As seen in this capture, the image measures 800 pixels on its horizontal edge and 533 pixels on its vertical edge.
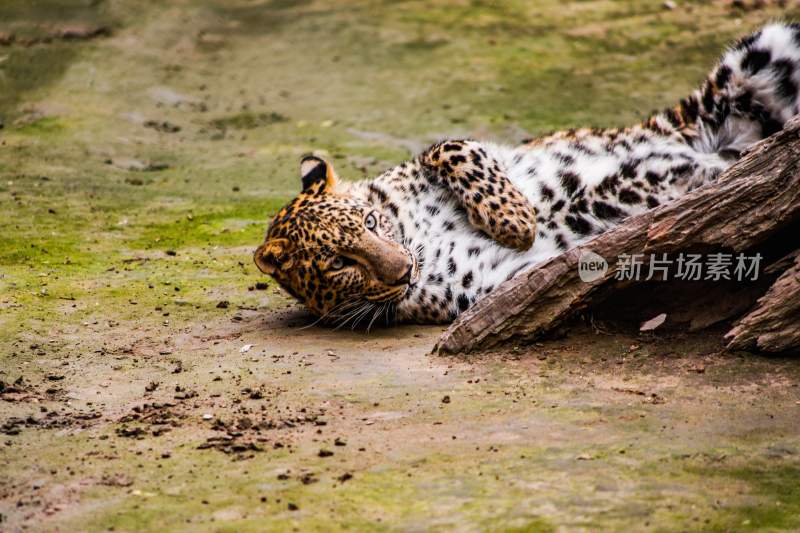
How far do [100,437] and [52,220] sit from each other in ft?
16.4

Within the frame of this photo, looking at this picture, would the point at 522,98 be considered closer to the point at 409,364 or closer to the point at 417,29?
the point at 417,29

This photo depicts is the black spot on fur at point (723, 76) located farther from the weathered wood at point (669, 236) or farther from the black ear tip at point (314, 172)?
the black ear tip at point (314, 172)

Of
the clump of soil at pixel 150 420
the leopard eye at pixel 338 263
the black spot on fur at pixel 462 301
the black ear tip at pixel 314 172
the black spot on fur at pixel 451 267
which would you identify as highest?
the black ear tip at pixel 314 172

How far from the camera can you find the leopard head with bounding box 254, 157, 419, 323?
716cm

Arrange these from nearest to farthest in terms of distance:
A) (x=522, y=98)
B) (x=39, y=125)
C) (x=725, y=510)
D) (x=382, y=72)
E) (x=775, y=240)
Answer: (x=725, y=510)
(x=775, y=240)
(x=39, y=125)
(x=522, y=98)
(x=382, y=72)

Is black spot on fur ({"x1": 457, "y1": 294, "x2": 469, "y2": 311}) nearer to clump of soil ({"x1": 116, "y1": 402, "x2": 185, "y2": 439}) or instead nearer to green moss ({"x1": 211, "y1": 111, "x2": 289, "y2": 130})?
clump of soil ({"x1": 116, "y1": 402, "x2": 185, "y2": 439})

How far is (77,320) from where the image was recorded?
24.5ft

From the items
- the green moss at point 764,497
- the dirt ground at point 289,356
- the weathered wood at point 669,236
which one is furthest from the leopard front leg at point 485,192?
the green moss at point 764,497

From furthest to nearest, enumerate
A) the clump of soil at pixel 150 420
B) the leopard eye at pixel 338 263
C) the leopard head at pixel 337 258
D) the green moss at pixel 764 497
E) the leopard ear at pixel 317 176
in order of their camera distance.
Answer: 1. the leopard ear at pixel 317 176
2. the leopard eye at pixel 338 263
3. the leopard head at pixel 337 258
4. the clump of soil at pixel 150 420
5. the green moss at pixel 764 497

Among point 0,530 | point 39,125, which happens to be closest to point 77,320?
point 0,530

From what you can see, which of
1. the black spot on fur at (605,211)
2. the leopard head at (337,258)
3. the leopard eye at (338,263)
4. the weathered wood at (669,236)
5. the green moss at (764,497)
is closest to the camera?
the green moss at (764,497)

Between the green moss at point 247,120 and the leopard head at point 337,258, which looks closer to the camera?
the leopard head at point 337,258

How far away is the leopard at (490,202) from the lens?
7.31 m

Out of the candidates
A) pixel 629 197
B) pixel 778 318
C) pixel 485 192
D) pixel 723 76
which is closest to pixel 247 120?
pixel 485 192
